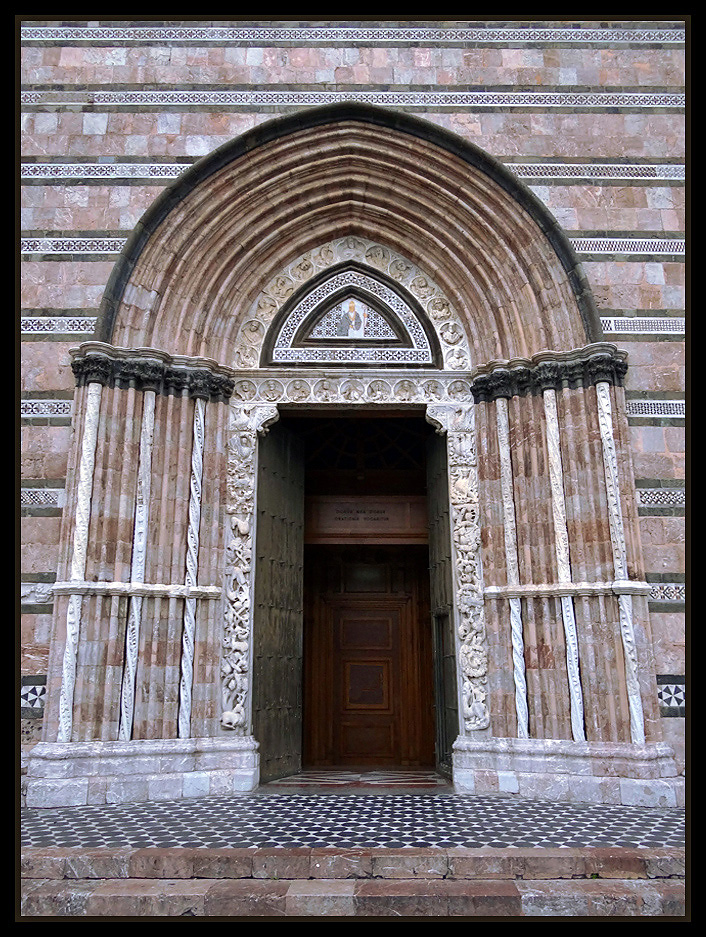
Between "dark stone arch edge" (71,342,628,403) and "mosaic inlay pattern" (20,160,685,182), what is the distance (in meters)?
2.08

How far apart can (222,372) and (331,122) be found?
311 centimetres

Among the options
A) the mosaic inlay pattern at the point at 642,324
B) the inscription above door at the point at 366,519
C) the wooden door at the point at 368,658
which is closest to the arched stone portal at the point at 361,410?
the mosaic inlay pattern at the point at 642,324

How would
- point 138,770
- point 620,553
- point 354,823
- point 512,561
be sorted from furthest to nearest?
point 512,561, point 620,553, point 138,770, point 354,823

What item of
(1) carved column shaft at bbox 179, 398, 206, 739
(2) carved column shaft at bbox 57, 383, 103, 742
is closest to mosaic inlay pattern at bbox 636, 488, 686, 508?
(1) carved column shaft at bbox 179, 398, 206, 739

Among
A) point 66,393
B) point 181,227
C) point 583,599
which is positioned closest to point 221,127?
point 181,227

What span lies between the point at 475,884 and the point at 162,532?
4.35m

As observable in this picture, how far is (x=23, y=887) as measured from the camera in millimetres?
4352

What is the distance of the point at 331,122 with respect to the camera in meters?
8.06

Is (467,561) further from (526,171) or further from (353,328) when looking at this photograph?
(526,171)

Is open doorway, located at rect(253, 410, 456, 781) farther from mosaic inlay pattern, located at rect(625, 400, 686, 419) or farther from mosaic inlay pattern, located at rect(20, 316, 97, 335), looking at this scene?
mosaic inlay pattern, located at rect(20, 316, 97, 335)

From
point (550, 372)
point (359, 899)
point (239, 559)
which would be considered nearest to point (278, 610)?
point (239, 559)

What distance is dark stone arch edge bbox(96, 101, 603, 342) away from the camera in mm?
7445

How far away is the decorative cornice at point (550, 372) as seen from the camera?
23.8 ft

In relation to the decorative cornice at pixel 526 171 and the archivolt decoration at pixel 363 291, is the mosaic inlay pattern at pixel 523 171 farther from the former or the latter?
the archivolt decoration at pixel 363 291
